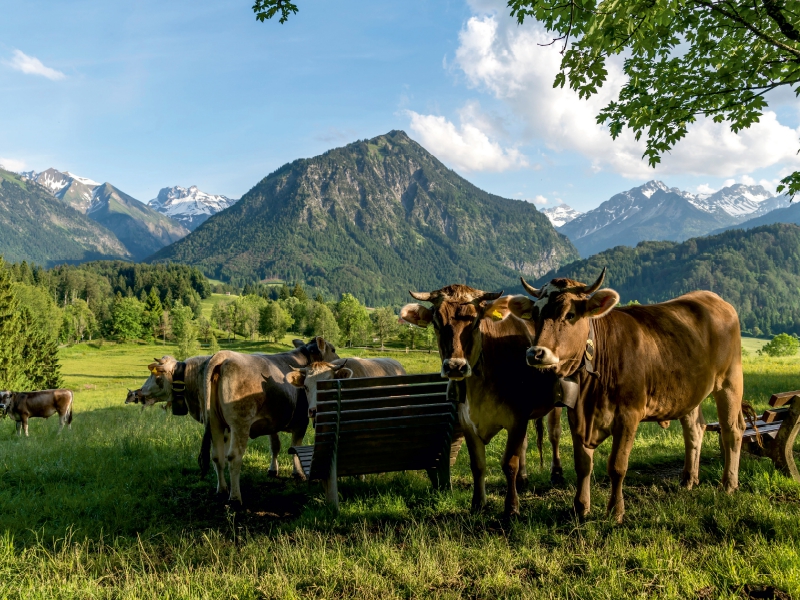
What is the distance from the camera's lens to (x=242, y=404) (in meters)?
7.90

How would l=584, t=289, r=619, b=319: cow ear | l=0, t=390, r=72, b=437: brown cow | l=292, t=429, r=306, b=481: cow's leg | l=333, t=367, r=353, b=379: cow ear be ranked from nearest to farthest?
l=584, t=289, r=619, b=319: cow ear < l=333, t=367, r=353, b=379: cow ear < l=292, t=429, r=306, b=481: cow's leg < l=0, t=390, r=72, b=437: brown cow

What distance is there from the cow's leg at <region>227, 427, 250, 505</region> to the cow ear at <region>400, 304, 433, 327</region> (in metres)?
3.67

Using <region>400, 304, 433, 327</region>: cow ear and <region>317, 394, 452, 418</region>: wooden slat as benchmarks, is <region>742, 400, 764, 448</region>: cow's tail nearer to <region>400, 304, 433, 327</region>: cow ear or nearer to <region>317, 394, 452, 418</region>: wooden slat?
<region>317, 394, 452, 418</region>: wooden slat

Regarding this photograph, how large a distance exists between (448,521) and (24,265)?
167404mm

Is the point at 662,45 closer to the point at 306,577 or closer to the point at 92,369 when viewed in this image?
the point at 306,577

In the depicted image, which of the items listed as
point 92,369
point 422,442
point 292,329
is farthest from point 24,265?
point 422,442

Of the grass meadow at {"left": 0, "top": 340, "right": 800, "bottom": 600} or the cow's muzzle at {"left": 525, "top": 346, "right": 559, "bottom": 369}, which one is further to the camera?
the cow's muzzle at {"left": 525, "top": 346, "right": 559, "bottom": 369}

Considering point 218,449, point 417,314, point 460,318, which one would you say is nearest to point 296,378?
point 218,449

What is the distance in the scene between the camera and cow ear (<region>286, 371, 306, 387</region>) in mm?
7938

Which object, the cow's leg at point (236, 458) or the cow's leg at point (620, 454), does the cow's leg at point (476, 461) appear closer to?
the cow's leg at point (620, 454)

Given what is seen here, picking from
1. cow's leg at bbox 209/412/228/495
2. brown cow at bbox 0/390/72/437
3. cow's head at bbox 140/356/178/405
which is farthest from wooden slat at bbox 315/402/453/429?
brown cow at bbox 0/390/72/437

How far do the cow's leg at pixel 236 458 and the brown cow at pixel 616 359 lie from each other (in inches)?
192

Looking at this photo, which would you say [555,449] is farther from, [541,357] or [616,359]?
[541,357]

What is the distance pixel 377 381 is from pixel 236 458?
2.98 m
